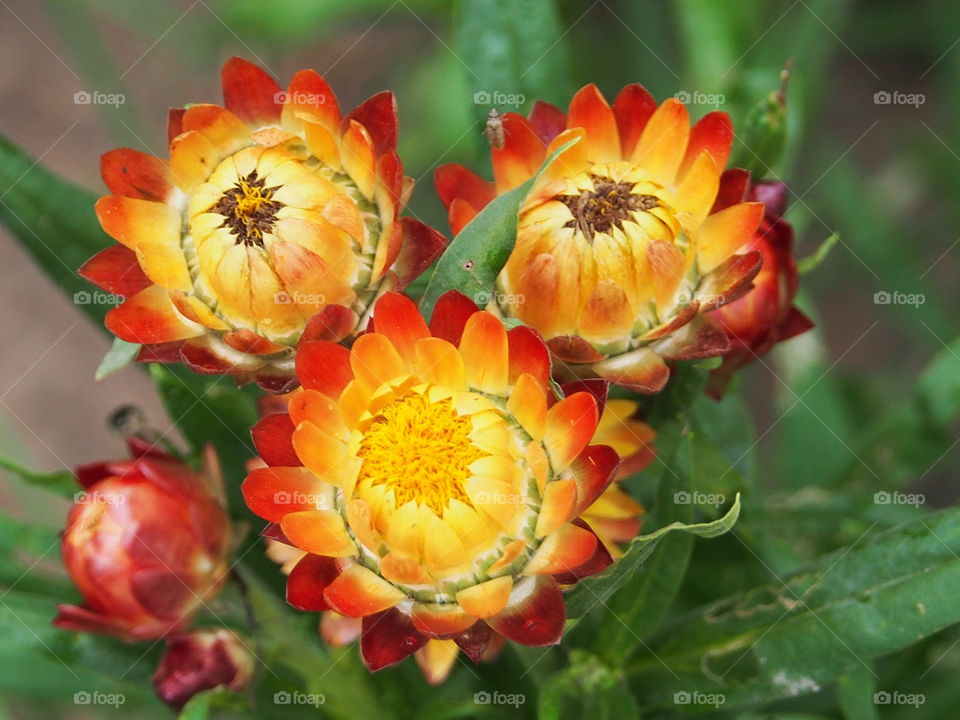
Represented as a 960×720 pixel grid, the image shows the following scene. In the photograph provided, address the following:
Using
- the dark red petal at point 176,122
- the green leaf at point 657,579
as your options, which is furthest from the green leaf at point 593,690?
the dark red petal at point 176,122

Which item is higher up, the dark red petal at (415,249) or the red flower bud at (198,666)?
the dark red petal at (415,249)

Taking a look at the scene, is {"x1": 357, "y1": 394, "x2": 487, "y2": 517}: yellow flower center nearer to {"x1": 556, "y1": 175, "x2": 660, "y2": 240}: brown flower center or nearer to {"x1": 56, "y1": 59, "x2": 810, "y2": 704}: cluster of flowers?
{"x1": 56, "y1": 59, "x2": 810, "y2": 704}: cluster of flowers

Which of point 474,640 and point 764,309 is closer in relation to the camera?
point 474,640

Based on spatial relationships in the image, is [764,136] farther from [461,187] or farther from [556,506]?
[556,506]

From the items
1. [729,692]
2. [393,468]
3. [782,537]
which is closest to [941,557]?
[729,692]

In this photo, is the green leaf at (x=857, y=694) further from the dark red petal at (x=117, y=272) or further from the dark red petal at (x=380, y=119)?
the dark red petal at (x=117, y=272)

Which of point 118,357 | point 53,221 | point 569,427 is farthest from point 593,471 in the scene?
point 53,221
